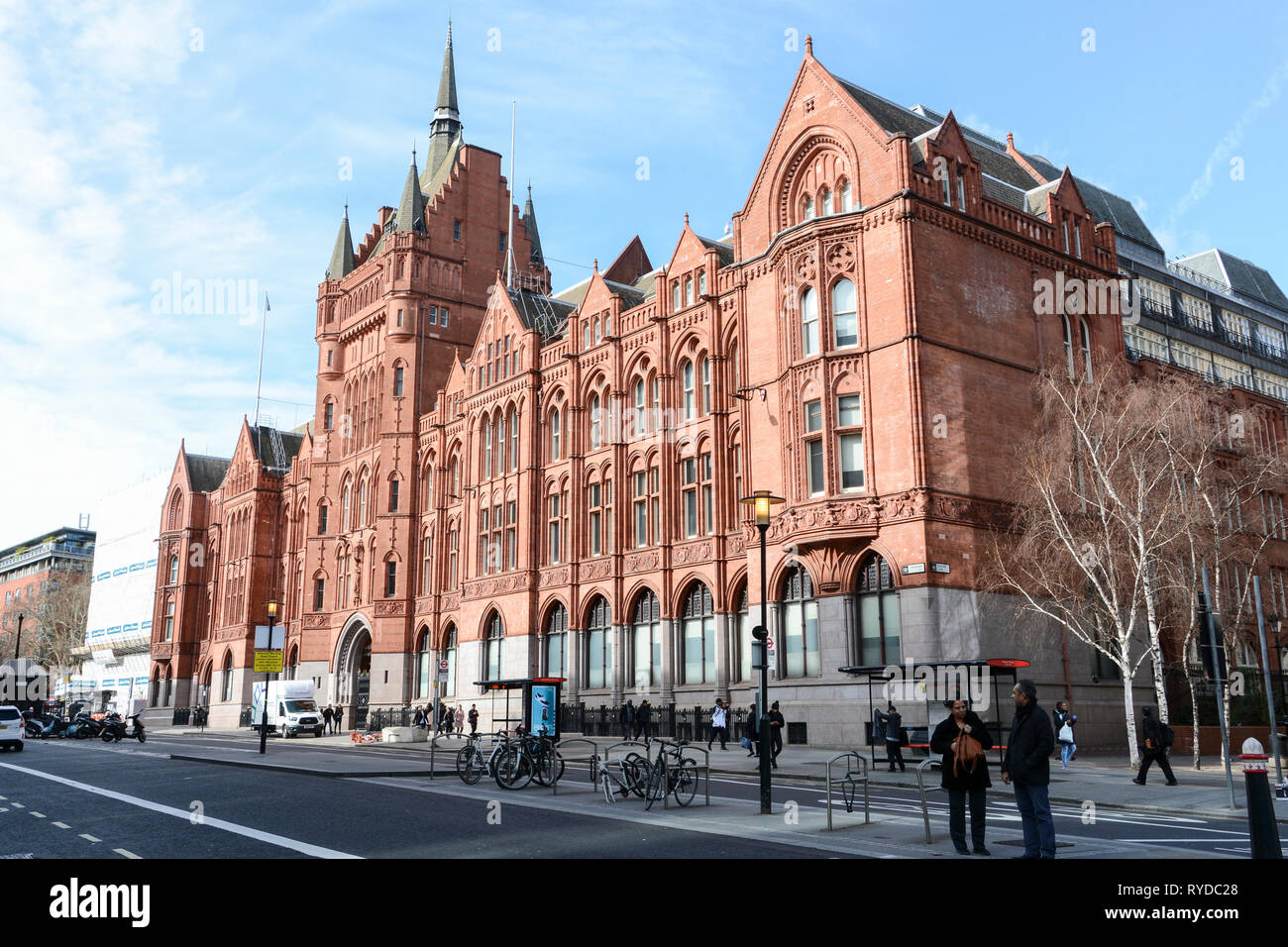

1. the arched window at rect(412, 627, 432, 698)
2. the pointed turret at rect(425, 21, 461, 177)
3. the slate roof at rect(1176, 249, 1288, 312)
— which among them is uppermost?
the pointed turret at rect(425, 21, 461, 177)

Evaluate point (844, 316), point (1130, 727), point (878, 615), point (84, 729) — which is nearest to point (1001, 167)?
point (844, 316)

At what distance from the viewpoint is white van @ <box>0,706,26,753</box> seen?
40219 mm

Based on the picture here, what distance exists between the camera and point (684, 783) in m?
18.1

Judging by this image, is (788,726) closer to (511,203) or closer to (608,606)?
(608,606)

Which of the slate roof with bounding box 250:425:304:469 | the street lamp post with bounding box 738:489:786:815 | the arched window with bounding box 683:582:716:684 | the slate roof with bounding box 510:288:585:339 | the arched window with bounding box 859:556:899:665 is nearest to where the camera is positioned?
the street lamp post with bounding box 738:489:786:815

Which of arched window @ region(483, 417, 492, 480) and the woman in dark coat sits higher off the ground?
arched window @ region(483, 417, 492, 480)

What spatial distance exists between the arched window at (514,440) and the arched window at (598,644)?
9812mm

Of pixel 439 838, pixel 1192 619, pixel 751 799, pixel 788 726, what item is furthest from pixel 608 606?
pixel 439 838

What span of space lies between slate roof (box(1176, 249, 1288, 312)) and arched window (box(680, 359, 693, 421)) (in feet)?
128

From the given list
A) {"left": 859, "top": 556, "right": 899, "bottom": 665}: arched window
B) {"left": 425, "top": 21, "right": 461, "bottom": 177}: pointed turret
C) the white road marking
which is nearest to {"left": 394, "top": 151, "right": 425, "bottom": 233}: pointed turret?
{"left": 425, "top": 21, "right": 461, "bottom": 177}: pointed turret

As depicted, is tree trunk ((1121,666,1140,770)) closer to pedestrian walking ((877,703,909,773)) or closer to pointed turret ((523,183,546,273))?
pedestrian walking ((877,703,909,773))

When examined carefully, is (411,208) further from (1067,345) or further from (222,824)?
(222,824)

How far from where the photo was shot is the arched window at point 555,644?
163 feet
